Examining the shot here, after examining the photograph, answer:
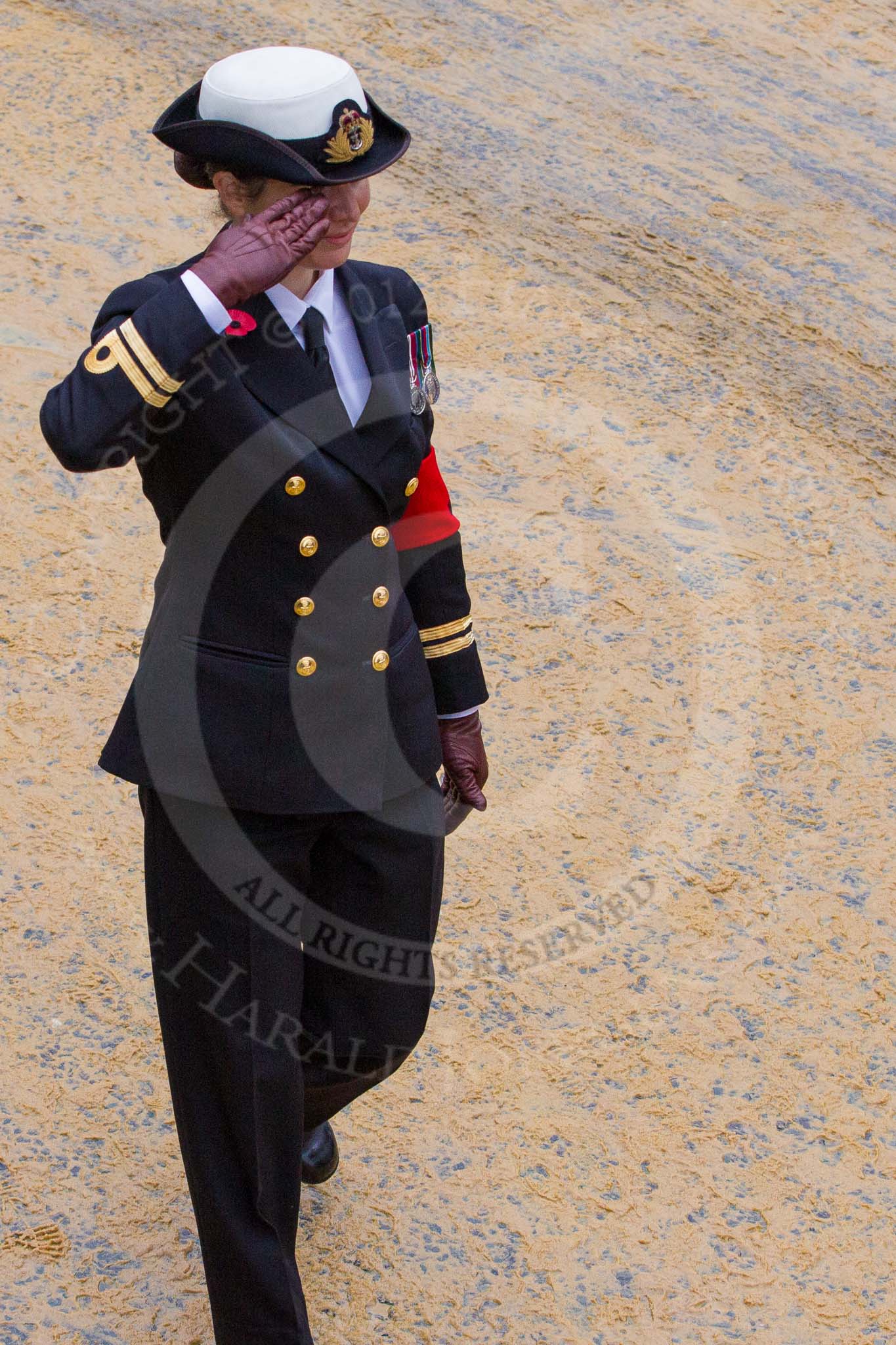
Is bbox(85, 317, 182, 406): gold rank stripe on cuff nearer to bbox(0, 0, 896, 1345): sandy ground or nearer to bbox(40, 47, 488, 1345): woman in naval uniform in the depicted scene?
bbox(40, 47, 488, 1345): woman in naval uniform

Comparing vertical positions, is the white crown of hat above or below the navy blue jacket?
above

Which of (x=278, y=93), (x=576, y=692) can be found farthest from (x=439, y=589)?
(x=576, y=692)

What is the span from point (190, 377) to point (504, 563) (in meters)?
2.76

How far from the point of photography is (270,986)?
272 centimetres

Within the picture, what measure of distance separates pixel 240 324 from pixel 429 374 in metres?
0.45

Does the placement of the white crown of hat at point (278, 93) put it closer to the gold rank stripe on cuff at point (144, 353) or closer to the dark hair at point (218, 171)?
the dark hair at point (218, 171)

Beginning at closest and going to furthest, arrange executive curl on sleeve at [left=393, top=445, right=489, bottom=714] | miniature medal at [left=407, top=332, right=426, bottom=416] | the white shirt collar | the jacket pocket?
1. the white shirt collar
2. the jacket pocket
3. miniature medal at [left=407, top=332, right=426, bottom=416]
4. executive curl on sleeve at [left=393, top=445, right=489, bottom=714]

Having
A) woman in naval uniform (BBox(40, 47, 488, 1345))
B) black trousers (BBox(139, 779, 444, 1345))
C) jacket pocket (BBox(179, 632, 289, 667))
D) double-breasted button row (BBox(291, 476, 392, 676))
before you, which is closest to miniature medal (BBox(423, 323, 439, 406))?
woman in naval uniform (BBox(40, 47, 488, 1345))

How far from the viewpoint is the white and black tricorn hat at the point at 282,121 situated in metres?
2.35

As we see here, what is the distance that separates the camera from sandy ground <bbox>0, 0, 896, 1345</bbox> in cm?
331

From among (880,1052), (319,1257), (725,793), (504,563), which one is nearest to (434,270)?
(504,563)

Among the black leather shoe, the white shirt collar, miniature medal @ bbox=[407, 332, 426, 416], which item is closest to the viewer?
the white shirt collar

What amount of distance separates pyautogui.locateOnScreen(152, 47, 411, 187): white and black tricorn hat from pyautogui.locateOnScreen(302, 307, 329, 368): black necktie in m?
0.23

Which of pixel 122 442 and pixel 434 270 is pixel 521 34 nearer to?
pixel 434 270
